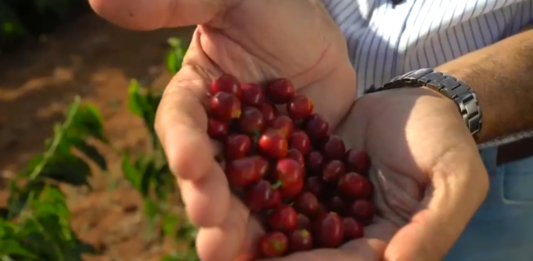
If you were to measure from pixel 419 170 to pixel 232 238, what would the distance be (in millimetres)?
338

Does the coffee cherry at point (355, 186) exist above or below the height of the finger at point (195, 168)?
below

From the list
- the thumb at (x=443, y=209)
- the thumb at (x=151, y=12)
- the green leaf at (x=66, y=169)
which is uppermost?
the thumb at (x=151, y=12)

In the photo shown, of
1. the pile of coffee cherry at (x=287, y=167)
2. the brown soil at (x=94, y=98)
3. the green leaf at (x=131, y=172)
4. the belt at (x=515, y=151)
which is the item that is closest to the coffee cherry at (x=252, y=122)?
the pile of coffee cherry at (x=287, y=167)

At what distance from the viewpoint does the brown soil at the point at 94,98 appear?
256 centimetres

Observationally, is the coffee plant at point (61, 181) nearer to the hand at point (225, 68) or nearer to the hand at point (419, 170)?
the hand at point (225, 68)

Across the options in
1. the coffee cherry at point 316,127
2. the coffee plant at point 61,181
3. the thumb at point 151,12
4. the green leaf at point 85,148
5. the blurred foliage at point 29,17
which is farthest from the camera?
the blurred foliage at point 29,17

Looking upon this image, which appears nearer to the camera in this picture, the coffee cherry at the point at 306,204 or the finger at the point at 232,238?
the finger at the point at 232,238

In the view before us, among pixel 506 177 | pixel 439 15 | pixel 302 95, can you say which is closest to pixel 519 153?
pixel 506 177

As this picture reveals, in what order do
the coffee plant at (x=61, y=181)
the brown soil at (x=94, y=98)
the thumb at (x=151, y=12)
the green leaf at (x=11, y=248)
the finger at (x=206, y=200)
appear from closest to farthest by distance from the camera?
the finger at (x=206, y=200) → the thumb at (x=151, y=12) → the green leaf at (x=11, y=248) → the coffee plant at (x=61, y=181) → the brown soil at (x=94, y=98)

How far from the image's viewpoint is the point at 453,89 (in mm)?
→ 1270

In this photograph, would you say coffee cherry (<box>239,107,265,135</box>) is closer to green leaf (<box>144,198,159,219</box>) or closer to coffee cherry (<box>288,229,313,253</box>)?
coffee cherry (<box>288,229,313,253</box>)

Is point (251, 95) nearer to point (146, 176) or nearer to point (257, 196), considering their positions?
point (257, 196)

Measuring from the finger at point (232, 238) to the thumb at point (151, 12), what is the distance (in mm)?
317

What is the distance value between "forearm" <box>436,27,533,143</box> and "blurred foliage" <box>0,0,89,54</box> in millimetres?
2975
